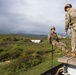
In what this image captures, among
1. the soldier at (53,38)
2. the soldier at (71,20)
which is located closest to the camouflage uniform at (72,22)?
the soldier at (71,20)

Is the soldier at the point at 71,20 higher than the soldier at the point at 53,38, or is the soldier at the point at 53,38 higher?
the soldier at the point at 71,20

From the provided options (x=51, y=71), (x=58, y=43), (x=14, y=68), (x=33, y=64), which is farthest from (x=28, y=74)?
(x=58, y=43)

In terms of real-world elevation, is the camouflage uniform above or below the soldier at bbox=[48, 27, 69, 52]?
above

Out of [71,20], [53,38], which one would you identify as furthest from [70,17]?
[53,38]

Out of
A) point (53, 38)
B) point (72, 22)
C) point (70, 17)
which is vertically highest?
point (70, 17)

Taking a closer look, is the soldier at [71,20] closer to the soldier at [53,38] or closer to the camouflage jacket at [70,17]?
the camouflage jacket at [70,17]

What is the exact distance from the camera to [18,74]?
13656 millimetres

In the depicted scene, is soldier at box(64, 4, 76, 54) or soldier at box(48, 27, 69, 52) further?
soldier at box(48, 27, 69, 52)

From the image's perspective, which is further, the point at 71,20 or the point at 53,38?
the point at 53,38

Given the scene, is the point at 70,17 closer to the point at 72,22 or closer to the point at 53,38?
the point at 72,22

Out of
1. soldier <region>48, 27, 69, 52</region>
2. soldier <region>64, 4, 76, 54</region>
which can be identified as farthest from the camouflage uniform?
soldier <region>48, 27, 69, 52</region>

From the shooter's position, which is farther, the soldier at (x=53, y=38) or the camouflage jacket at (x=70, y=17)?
the soldier at (x=53, y=38)

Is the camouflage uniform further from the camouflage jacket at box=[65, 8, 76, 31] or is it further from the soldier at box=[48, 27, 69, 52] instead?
the soldier at box=[48, 27, 69, 52]

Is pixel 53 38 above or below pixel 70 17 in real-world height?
below
